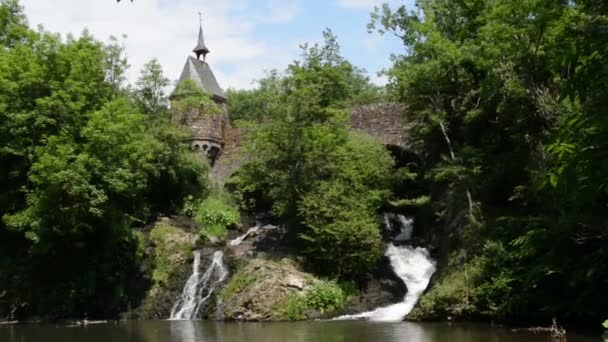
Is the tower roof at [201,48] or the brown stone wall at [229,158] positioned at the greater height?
the tower roof at [201,48]

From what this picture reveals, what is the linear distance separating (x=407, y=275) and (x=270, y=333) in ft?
24.8

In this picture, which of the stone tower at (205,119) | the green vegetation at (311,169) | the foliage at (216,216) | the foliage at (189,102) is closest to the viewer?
the green vegetation at (311,169)

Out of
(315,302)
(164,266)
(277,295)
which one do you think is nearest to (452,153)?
(315,302)

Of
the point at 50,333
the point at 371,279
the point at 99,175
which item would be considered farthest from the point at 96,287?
the point at 371,279

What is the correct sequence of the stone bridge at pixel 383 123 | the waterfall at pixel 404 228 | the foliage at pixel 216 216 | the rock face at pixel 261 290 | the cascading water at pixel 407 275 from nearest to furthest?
the cascading water at pixel 407 275 → the rock face at pixel 261 290 → the waterfall at pixel 404 228 → the foliage at pixel 216 216 → the stone bridge at pixel 383 123

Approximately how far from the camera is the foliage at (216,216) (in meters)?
26.4

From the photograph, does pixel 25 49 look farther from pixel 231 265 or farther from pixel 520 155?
pixel 520 155

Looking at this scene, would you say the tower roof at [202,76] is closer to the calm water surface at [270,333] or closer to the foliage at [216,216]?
the foliage at [216,216]

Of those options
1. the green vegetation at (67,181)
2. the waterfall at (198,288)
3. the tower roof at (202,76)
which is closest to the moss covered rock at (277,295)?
the waterfall at (198,288)

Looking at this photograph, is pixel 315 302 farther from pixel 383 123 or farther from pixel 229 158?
pixel 229 158

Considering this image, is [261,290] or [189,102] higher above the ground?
[189,102]

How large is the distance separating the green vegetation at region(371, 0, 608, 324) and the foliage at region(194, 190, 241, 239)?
8.25 meters

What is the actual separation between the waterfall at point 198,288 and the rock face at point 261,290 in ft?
2.05

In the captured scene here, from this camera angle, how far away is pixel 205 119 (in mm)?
32500
